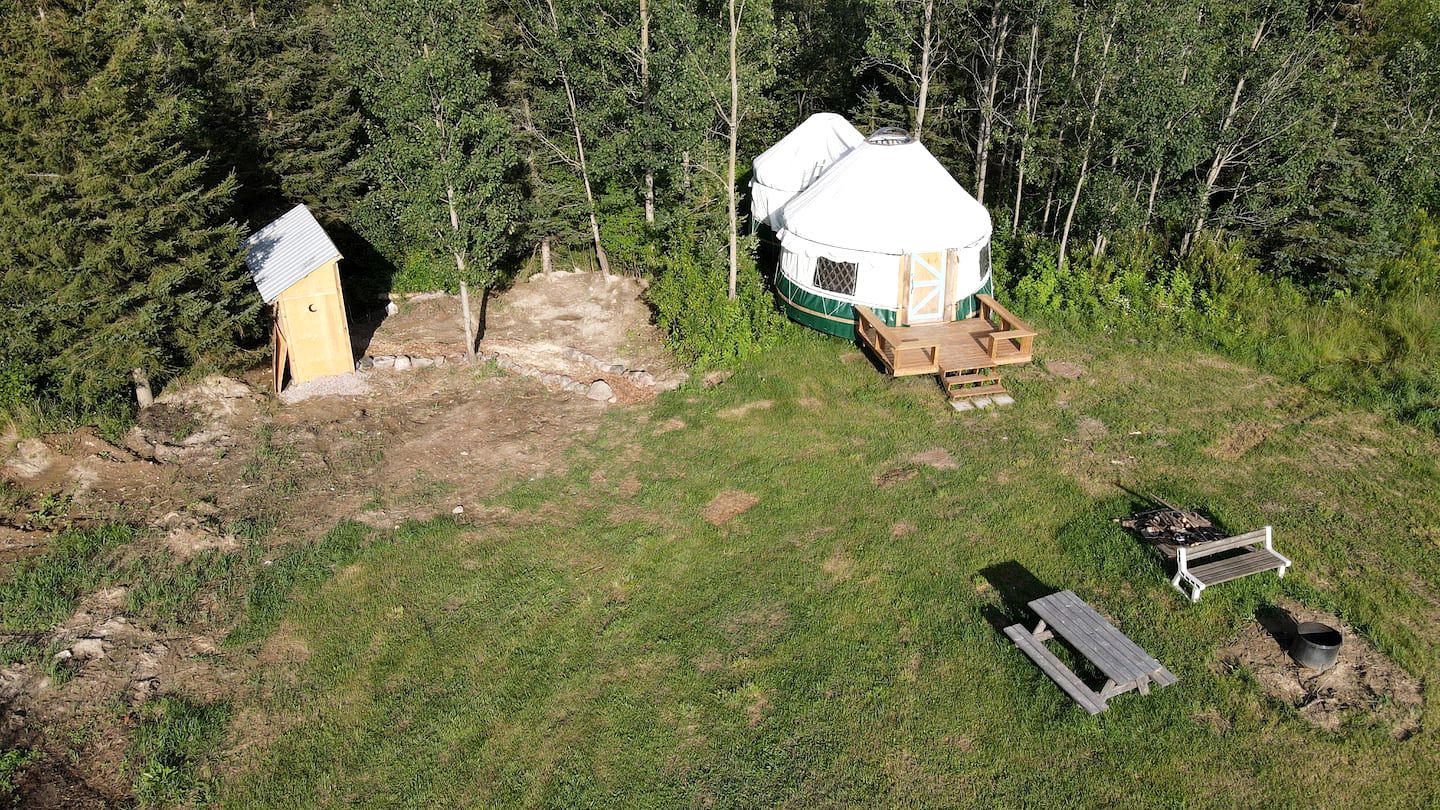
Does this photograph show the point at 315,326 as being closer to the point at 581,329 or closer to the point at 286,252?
the point at 286,252


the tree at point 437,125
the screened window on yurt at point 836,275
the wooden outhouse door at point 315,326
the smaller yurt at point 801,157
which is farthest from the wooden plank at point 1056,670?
the wooden outhouse door at point 315,326

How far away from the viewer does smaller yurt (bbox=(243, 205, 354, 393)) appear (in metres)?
14.1

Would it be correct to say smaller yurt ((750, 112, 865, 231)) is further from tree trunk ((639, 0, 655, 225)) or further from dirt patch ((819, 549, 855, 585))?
dirt patch ((819, 549, 855, 585))

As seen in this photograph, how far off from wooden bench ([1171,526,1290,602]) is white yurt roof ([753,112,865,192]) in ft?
38.6

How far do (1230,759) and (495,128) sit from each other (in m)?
13.9

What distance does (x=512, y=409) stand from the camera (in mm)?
14281

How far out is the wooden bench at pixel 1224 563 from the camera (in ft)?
31.5

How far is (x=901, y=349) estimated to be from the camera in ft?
46.0

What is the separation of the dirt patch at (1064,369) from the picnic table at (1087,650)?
245 inches

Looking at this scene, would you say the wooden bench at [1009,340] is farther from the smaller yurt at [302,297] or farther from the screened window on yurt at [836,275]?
the smaller yurt at [302,297]

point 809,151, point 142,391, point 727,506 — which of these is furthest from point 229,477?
point 809,151

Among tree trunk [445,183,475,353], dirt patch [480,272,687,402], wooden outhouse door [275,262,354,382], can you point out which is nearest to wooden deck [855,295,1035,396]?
dirt patch [480,272,687,402]

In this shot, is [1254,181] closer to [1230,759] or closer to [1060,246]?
[1060,246]

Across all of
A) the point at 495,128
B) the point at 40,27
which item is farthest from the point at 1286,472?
the point at 40,27
